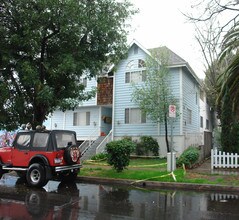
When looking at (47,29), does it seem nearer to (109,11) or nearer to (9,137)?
(109,11)

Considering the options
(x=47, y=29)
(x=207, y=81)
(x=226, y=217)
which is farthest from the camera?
(x=207, y=81)

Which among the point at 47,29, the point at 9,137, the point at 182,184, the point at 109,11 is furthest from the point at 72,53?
the point at 9,137

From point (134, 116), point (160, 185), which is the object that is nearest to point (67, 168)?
point (160, 185)

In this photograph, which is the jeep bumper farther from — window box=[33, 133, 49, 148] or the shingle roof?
the shingle roof

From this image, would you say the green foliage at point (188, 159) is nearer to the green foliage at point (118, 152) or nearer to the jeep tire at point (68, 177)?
the green foliage at point (118, 152)

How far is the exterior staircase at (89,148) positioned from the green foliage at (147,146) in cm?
336

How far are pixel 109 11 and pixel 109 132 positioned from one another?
12.2 meters

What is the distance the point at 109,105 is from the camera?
84.6ft

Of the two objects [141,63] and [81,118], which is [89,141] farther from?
[141,63]

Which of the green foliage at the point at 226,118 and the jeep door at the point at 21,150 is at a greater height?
the green foliage at the point at 226,118

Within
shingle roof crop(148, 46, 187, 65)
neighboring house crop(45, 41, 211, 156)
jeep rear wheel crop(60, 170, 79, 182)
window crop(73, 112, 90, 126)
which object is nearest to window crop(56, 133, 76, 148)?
jeep rear wheel crop(60, 170, 79, 182)

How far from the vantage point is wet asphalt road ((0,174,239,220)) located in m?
7.25

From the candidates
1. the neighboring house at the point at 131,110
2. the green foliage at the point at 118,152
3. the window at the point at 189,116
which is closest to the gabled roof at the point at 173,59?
the neighboring house at the point at 131,110

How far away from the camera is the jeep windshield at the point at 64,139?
471 inches
